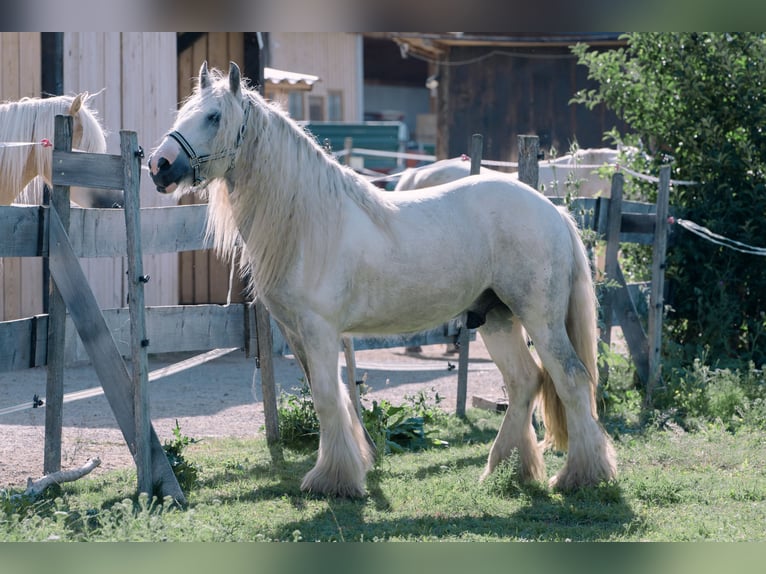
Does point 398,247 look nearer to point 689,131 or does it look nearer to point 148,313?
point 148,313

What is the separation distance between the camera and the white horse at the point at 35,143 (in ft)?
18.7

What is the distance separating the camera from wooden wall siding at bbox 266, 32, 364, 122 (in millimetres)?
21062

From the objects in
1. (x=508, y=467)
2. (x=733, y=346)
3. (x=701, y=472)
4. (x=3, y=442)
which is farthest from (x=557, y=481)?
(x=733, y=346)

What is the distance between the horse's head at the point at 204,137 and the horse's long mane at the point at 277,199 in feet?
0.17

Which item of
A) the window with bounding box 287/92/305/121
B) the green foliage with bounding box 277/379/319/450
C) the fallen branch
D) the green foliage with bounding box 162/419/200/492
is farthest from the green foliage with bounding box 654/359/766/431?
the window with bounding box 287/92/305/121

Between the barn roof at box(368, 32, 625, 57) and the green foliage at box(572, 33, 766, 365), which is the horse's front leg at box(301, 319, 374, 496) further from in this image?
the barn roof at box(368, 32, 625, 57)

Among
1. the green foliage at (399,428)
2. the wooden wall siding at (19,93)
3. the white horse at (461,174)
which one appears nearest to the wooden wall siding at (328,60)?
the white horse at (461,174)

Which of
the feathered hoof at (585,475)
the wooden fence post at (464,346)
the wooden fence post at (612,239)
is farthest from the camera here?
the wooden fence post at (612,239)

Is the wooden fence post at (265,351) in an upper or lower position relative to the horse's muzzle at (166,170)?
lower

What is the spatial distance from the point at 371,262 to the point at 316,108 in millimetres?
18319

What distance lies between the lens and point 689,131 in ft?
28.0

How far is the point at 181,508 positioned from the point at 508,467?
1.73 metres

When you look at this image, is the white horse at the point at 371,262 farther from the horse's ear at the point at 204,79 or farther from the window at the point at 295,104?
the window at the point at 295,104

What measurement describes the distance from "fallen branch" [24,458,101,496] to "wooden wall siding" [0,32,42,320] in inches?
162
